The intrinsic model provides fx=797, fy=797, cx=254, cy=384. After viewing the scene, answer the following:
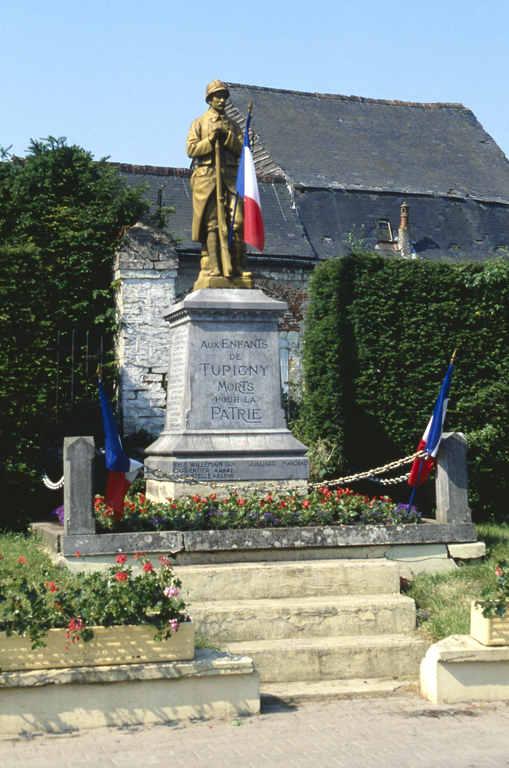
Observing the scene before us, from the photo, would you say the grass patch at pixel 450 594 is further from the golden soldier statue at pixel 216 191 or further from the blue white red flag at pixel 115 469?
the golden soldier statue at pixel 216 191

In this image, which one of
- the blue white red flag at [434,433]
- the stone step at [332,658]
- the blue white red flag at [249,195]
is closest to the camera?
the stone step at [332,658]

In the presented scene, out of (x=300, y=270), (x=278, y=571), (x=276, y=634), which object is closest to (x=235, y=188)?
(x=278, y=571)

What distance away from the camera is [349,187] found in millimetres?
17859

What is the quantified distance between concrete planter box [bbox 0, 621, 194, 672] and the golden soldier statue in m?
3.98

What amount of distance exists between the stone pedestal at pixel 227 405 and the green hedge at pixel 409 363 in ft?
6.91

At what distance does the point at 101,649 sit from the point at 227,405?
3.27m

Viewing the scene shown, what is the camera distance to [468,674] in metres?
4.52

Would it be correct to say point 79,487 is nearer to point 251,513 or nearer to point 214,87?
point 251,513

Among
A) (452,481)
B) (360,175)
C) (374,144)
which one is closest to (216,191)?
(452,481)

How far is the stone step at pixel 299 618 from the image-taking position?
5.19 meters

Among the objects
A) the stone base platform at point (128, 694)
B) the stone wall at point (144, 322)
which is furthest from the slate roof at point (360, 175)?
the stone base platform at point (128, 694)

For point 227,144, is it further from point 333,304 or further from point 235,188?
point 333,304

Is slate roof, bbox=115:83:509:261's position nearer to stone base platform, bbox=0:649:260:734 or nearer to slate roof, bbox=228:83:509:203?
slate roof, bbox=228:83:509:203

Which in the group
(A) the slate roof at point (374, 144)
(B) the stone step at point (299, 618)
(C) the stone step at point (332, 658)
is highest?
(A) the slate roof at point (374, 144)
